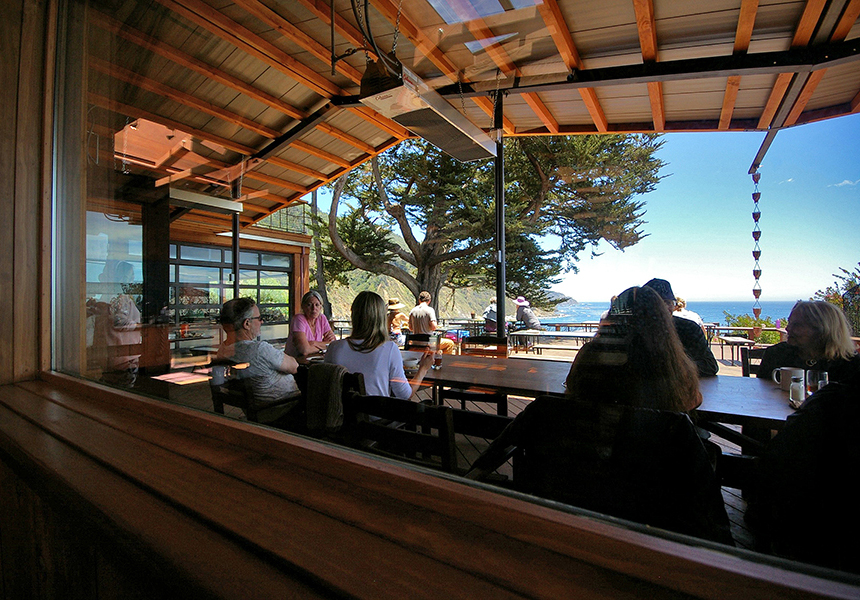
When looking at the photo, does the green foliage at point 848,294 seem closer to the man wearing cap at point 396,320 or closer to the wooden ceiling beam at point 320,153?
the man wearing cap at point 396,320

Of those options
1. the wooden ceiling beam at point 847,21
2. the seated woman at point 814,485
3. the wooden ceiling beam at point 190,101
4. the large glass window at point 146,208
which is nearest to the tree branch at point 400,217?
the large glass window at point 146,208

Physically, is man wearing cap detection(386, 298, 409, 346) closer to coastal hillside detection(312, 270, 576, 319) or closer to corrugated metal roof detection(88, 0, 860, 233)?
coastal hillside detection(312, 270, 576, 319)

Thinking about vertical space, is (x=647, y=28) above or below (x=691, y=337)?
above

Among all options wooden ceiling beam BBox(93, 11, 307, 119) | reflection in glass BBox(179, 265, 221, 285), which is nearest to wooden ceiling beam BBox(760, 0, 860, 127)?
wooden ceiling beam BBox(93, 11, 307, 119)

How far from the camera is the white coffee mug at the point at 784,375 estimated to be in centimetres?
70

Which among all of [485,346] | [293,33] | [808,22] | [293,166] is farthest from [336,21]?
[808,22]

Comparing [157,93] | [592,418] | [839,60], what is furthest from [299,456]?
[157,93]

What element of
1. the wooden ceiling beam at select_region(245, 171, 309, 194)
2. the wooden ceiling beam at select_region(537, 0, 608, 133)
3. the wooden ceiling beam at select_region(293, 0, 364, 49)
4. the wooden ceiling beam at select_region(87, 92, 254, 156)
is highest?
the wooden ceiling beam at select_region(293, 0, 364, 49)

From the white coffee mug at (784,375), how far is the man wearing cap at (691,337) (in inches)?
4.2

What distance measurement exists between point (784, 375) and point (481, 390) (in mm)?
1148

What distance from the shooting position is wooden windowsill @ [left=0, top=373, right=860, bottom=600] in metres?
0.33

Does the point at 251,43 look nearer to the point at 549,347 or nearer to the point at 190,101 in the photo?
the point at 190,101

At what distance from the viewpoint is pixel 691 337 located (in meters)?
0.81

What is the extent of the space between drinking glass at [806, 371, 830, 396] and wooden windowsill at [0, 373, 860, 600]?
1.31 feet
